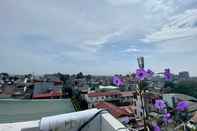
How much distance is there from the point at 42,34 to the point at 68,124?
5.27 meters

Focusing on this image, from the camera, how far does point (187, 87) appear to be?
67.7 inches

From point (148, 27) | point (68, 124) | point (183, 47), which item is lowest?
point (68, 124)

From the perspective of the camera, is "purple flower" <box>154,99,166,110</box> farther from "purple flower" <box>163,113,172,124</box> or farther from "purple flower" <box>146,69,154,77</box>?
"purple flower" <box>146,69,154,77</box>

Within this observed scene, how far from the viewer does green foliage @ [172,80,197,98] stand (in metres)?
1.61

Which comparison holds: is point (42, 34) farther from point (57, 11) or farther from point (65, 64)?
point (65, 64)

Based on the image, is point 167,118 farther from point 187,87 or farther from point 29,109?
point 29,109

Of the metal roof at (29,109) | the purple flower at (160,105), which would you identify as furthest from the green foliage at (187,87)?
the metal roof at (29,109)

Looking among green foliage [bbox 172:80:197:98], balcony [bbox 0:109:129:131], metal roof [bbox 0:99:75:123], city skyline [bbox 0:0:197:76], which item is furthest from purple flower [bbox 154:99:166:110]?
metal roof [bbox 0:99:75:123]

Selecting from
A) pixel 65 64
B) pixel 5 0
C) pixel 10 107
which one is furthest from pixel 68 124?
pixel 65 64

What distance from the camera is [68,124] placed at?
1674mm

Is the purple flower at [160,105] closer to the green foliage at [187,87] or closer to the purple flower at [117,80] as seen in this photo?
the purple flower at [117,80]

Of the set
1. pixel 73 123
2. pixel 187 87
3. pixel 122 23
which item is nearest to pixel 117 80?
pixel 73 123

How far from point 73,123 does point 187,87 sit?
3.48 feet

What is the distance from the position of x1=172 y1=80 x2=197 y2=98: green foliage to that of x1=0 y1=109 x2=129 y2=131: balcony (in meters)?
0.63
